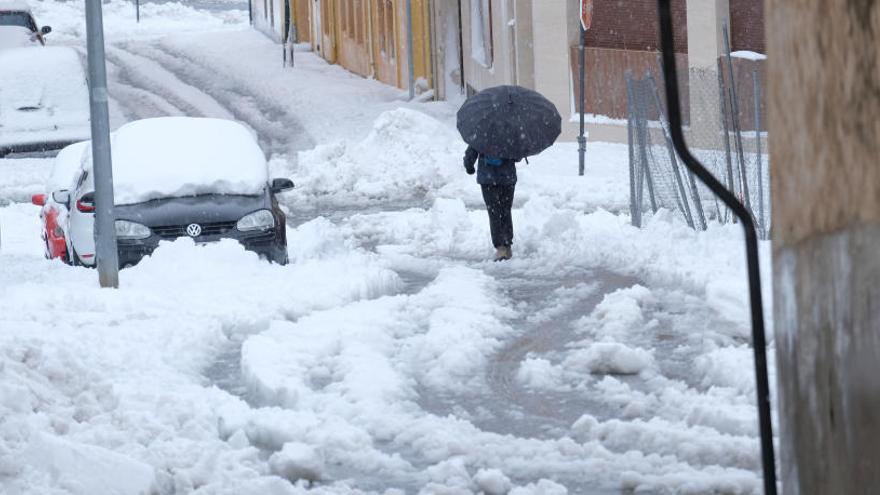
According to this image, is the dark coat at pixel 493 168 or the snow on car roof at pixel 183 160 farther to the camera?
the snow on car roof at pixel 183 160

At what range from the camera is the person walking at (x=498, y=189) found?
51.9 ft

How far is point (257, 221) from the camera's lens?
15.7m

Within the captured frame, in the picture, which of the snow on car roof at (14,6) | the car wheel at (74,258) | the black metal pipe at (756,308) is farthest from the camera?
the snow on car roof at (14,6)

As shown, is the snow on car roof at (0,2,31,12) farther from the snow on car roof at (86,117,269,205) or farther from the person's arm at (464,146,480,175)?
the person's arm at (464,146,480,175)

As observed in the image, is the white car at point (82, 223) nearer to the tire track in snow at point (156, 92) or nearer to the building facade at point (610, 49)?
the building facade at point (610, 49)

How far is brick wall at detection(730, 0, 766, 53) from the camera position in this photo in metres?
24.3

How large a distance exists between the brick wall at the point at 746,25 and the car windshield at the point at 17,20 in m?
17.3

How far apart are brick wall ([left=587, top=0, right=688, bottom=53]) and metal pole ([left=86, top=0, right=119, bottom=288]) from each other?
1280 centimetres

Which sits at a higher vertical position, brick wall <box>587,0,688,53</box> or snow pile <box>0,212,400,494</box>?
brick wall <box>587,0,688,53</box>

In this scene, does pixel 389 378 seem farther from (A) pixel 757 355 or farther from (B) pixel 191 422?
(A) pixel 757 355

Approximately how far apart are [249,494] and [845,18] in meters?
3.77

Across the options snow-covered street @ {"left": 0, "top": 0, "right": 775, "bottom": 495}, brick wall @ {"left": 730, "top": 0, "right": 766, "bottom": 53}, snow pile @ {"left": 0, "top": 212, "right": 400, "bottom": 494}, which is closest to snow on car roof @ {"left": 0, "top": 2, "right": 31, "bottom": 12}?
snow-covered street @ {"left": 0, "top": 0, "right": 775, "bottom": 495}

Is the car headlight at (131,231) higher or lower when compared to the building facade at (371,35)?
higher

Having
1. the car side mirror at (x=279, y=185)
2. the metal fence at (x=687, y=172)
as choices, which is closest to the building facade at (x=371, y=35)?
the metal fence at (x=687, y=172)
